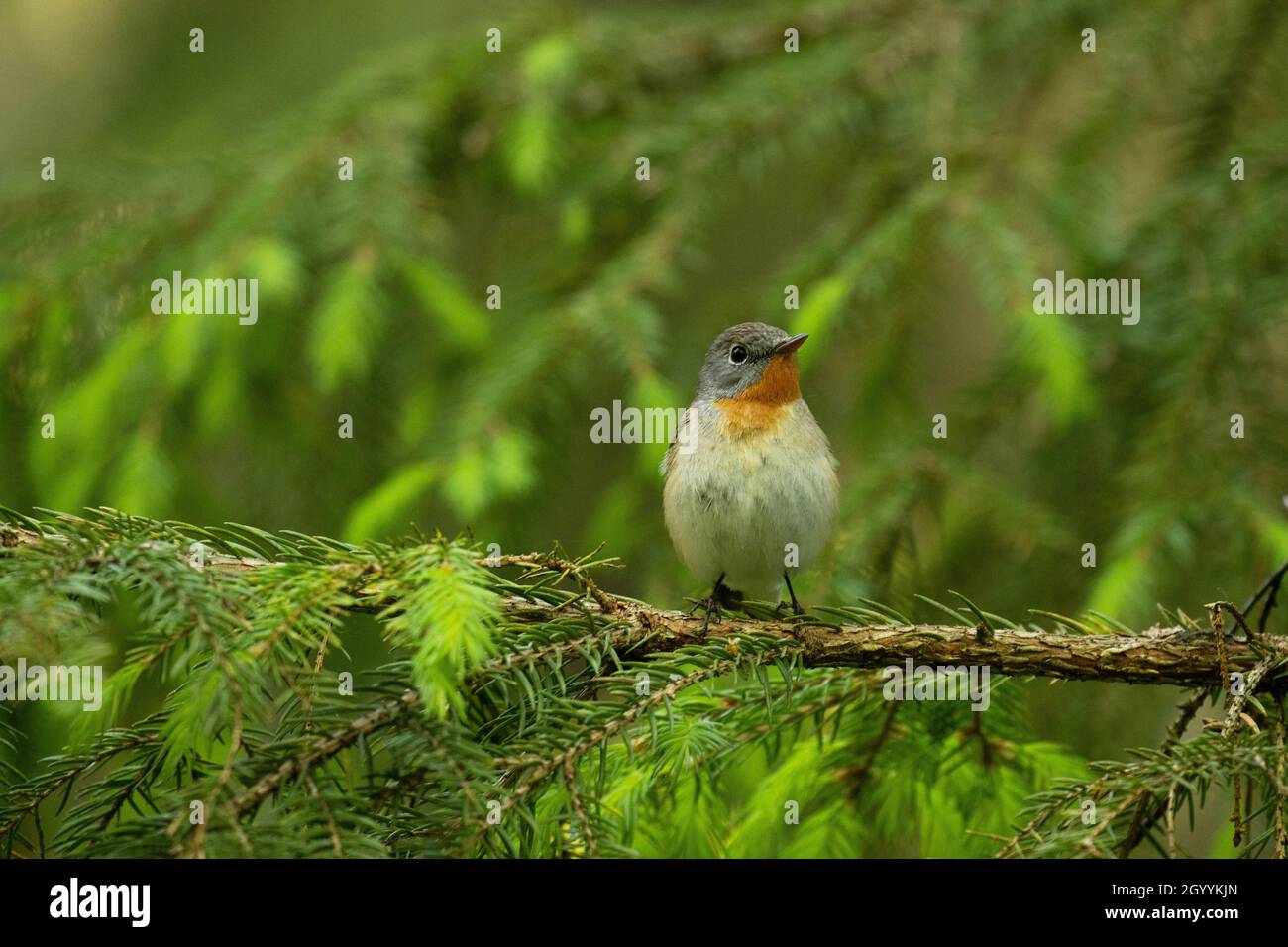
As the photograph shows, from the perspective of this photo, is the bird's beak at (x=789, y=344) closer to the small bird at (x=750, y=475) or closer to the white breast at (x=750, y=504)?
the small bird at (x=750, y=475)

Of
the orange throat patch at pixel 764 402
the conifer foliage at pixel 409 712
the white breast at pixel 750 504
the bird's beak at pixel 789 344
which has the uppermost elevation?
the bird's beak at pixel 789 344

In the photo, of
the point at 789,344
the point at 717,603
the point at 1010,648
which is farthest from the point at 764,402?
the point at 1010,648

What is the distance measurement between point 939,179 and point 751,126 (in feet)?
2.41

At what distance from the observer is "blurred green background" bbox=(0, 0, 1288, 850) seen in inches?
140

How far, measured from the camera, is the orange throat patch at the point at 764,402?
3.66m

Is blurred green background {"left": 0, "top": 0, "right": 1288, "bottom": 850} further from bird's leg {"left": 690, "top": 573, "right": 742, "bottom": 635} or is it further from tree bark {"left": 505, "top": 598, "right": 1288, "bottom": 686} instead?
tree bark {"left": 505, "top": 598, "right": 1288, "bottom": 686}

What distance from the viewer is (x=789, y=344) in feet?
12.1

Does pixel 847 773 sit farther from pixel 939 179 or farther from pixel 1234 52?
pixel 1234 52

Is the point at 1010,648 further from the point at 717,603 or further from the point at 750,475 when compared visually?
the point at 750,475

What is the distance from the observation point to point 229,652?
Answer: 5.49 feet

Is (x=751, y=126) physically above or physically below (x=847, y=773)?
above

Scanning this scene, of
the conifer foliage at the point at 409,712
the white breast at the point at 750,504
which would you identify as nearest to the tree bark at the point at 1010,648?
the conifer foliage at the point at 409,712

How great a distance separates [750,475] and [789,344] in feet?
1.62
